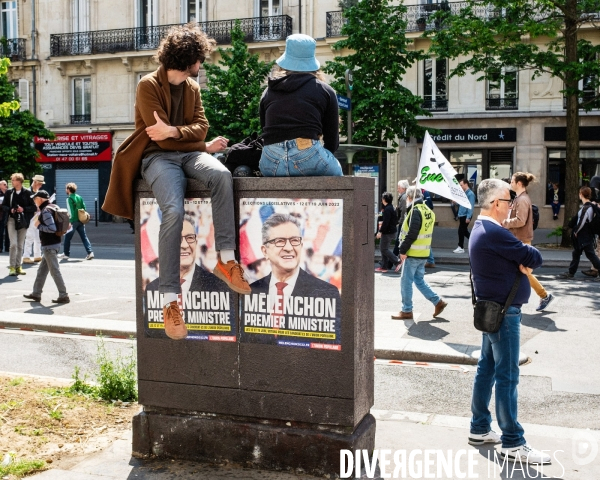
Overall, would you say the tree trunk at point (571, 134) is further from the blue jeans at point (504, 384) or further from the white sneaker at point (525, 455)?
the white sneaker at point (525, 455)

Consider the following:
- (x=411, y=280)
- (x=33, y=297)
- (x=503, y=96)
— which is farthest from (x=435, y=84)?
(x=33, y=297)

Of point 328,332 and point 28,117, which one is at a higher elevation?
point 28,117

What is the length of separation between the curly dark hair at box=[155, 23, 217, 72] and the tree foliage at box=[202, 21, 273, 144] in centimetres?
2028

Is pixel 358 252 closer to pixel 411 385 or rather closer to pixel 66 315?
pixel 411 385

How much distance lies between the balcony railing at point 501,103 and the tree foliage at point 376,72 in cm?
812

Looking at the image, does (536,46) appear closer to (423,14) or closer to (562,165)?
(562,165)

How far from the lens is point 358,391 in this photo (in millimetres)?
4008

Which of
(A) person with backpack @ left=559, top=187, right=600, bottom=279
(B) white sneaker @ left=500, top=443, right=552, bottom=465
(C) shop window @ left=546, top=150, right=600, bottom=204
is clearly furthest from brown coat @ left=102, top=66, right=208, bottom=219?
(C) shop window @ left=546, top=150, right=600, bottom=204

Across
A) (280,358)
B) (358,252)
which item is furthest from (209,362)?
(358,252)

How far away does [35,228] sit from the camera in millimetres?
16688

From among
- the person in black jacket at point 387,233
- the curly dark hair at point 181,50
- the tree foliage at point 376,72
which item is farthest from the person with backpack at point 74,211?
the curly dark hair at point 181,50

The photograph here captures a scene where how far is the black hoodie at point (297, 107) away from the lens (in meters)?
4.10

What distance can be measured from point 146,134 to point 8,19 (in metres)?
36.8

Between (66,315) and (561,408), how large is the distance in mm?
6916
